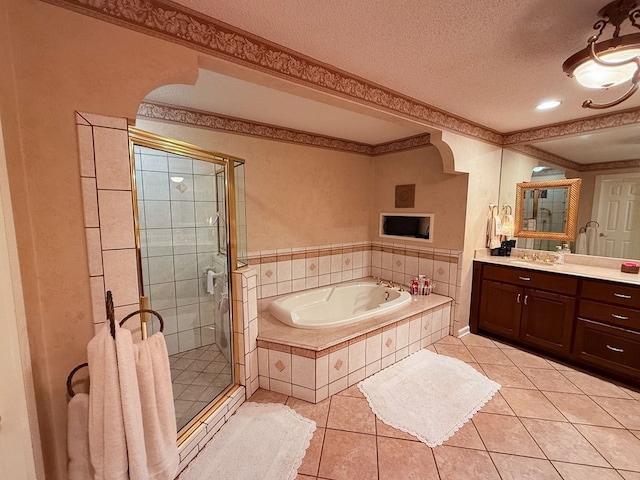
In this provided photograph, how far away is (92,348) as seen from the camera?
0.95 meters

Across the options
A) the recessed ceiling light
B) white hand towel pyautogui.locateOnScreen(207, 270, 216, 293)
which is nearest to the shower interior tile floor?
white hand towel pyautogui.locateOnScreen(207, 270, 216, 293)

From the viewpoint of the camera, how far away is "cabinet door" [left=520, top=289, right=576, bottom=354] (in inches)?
94.9

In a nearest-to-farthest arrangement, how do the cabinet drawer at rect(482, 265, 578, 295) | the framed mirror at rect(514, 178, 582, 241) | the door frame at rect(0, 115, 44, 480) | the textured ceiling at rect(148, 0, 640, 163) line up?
1. the door frame at rect(0, 115, 44, 480)
2. the textured ceiling at rect(148, 0, 640, 163)
3. the cabinet drawer at rect(482, 265, 578, 295)
4. the framed mirror at rect(514, 178, 582, 241)

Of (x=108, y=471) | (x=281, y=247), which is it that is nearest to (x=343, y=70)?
(x=281, y=247)

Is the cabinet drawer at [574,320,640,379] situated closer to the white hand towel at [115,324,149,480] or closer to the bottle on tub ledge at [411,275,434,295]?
the bottle on tub ledge at [411,275,434,295]

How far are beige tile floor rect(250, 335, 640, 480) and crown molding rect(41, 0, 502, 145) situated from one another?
2223 millimetres

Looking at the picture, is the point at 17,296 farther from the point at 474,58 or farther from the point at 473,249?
the point at 473,249

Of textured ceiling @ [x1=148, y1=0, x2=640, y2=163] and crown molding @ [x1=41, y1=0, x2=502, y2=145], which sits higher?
textured ceiling @ [x1=148, y1=0, x2=640, y2=163]

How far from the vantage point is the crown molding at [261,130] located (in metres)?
2.29

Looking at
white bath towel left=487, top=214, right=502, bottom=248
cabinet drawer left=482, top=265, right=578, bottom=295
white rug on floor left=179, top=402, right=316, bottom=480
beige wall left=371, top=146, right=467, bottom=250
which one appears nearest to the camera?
white rug on floor left=179, top=402, right=316, bottom=480

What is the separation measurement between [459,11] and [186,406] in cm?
272

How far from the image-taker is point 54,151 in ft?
3.26

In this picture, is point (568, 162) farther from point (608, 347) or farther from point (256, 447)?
point (256, 447)

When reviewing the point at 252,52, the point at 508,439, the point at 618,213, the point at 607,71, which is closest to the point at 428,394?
the point at 508,439
